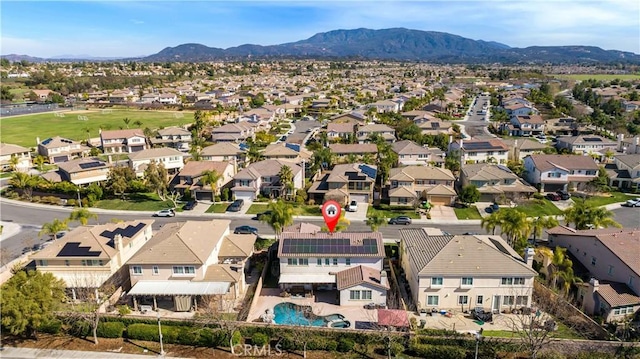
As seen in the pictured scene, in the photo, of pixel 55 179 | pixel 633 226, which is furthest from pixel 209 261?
pixel 633 226

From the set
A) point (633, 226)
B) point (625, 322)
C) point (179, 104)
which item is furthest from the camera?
point (179, 104)

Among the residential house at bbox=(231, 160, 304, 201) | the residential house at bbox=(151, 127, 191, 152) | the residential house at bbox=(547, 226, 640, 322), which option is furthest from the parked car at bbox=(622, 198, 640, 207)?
the residential house at bbox=(151, 127, 191, 152)

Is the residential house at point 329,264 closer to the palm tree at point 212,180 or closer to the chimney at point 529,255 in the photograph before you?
the chimney at point 529,255

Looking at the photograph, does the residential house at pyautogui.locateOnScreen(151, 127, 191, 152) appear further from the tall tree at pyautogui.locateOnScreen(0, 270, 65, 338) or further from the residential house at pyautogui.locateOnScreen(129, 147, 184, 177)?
the tall tree at pyautogui.locateOnScreen(0, 270, 65, 338)

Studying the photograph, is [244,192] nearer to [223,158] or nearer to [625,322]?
[223,158]

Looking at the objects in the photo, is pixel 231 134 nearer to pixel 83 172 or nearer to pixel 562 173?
pixel 83 172

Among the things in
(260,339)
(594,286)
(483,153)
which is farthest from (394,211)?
(260,339)
